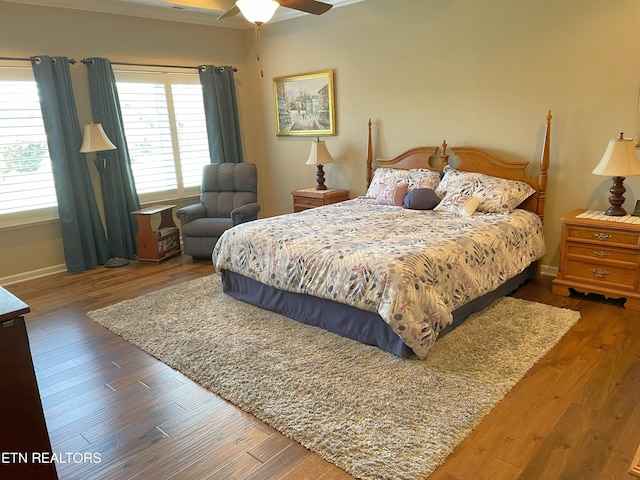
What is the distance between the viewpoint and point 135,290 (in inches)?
173

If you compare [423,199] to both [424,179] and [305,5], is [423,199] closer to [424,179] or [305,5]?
[424,179]

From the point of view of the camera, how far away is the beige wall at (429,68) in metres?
3.84

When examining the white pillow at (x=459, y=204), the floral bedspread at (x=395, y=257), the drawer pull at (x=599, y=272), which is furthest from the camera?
the white pillow at (x=459, y=204)

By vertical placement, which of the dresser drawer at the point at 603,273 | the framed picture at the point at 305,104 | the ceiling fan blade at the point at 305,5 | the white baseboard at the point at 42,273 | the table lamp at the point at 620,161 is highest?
the ceiling fan blade at the point at 305,5

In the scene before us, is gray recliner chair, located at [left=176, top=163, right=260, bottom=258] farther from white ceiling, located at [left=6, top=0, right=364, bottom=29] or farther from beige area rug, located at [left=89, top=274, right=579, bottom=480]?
white ceiling, located at [left=6, top=0, right=364, bottom=29]

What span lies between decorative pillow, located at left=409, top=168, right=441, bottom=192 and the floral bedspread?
434mm

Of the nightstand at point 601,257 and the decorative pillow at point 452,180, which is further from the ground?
the decorative pillow at point 452,180

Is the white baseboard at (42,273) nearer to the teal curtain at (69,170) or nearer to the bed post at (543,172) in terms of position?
the teal curtain at (69,170)

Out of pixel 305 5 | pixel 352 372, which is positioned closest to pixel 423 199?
pixel 305 5

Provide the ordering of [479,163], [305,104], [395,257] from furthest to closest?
1. [305,104]
2. [479,163]
3. [395,257]

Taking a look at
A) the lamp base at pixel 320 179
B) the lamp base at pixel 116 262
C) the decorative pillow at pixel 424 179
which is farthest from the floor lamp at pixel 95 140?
the decorative pillow at pixel 424 179

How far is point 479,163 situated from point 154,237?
351 cm

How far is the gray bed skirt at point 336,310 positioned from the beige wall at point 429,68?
125cm

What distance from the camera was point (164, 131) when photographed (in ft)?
18.6
